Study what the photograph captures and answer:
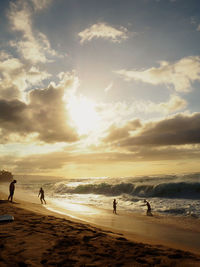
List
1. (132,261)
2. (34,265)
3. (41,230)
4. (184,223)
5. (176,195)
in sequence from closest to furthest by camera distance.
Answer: (34,265), (132,261), (41,230), (184,223), (176,195)

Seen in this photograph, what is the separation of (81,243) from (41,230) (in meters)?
2.26

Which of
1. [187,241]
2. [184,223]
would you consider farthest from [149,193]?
[187,241]

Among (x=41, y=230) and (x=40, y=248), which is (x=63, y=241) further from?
(x=41, y=230)

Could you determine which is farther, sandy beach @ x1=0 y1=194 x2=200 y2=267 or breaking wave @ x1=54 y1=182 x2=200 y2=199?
breaking wave @ x1=54 y1=182 x2=200 y2=199

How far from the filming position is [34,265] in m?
4.79

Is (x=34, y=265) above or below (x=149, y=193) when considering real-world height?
above

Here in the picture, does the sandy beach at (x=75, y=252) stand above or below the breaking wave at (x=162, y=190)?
above

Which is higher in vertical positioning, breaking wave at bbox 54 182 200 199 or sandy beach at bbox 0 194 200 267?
sandy beach at bbox 0 194 200 267

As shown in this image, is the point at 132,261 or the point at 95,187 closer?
the point at 132,261

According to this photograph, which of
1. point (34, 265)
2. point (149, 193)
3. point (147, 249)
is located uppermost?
point (34, 265)

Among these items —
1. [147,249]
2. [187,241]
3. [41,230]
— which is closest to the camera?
[147,249]

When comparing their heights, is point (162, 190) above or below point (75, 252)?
below

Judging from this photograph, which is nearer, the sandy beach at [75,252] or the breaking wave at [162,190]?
the sandy beach at [75,252]

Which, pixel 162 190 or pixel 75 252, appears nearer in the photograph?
pixel 75 252
